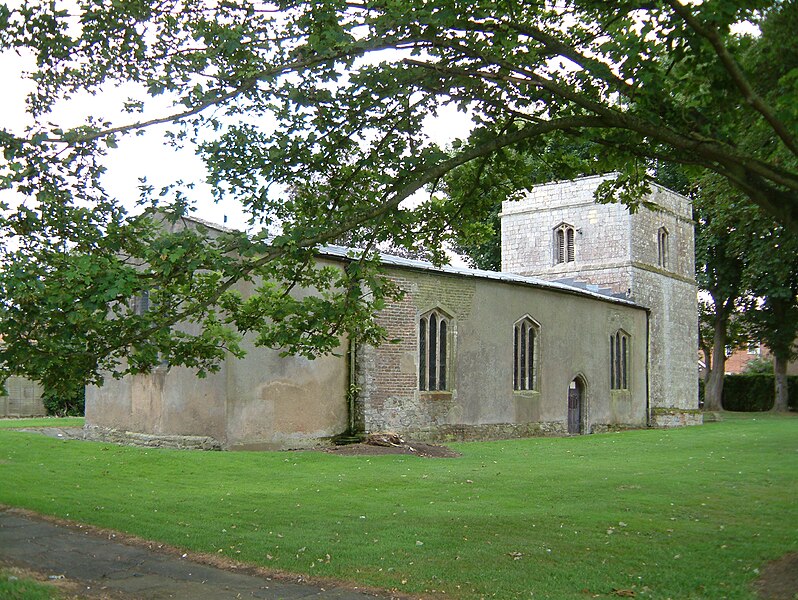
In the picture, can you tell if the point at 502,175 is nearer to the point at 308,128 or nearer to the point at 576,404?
the point at 308,128

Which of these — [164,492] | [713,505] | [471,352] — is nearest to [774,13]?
[713,505]

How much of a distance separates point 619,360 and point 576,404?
4.00 m

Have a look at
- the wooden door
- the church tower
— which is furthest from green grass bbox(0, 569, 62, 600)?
the church tower

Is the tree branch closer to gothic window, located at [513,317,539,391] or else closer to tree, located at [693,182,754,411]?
gothic window, located at [513,317,539,391]

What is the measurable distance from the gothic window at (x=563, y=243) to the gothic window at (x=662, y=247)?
166 inches

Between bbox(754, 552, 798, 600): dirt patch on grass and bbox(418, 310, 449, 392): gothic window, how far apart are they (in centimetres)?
1508

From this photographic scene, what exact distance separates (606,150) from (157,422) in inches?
572

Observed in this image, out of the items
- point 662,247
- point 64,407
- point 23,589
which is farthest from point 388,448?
point 662,247

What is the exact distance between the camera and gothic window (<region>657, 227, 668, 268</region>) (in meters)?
40.3

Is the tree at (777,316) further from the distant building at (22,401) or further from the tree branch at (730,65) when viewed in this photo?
the tree branch at (730,65)

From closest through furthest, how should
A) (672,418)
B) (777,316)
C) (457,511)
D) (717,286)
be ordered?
(457,511)
(672,418)
(777,316)
(717,286)

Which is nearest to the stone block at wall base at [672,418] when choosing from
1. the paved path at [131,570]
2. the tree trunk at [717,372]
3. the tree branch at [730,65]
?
the tree trunk at [717,372]

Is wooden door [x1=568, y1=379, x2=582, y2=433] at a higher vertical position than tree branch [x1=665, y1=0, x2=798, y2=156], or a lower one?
lower

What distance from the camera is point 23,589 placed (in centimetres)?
665
